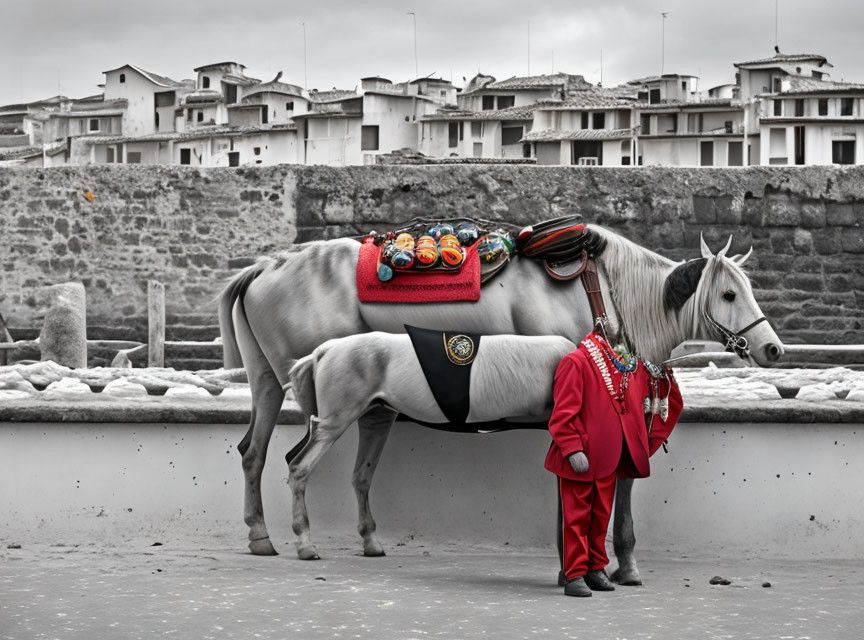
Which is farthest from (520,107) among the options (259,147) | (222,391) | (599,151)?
(222,391)

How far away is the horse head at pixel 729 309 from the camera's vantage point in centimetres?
575

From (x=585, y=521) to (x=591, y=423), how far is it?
39 cm

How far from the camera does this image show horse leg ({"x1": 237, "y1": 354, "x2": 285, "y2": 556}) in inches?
239

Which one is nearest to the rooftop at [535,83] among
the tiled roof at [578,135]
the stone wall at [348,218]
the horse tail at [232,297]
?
the tiled roof at [578,135]

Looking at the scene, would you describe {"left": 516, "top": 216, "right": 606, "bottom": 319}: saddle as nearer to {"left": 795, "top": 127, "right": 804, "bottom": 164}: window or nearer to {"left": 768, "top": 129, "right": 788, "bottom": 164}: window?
{"left": 795, "top": 127, "right": 804, "bottom": 164}: window

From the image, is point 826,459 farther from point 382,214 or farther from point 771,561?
point 382,214

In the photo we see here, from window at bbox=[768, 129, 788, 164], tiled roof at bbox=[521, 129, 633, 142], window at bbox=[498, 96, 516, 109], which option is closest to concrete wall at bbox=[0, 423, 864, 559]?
window at bbox=[768, 129, 788, 164]

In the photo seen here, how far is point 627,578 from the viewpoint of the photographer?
18.0 feet

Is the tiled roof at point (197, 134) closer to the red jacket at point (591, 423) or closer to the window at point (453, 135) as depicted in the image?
the window at point (453, 135)

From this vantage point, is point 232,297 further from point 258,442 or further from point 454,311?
point 454,311

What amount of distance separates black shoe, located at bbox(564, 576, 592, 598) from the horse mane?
3.70ft

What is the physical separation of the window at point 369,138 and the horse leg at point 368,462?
43654mm

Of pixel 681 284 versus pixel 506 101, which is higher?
pixel 506 101

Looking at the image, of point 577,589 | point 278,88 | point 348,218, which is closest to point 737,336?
point 577,589
